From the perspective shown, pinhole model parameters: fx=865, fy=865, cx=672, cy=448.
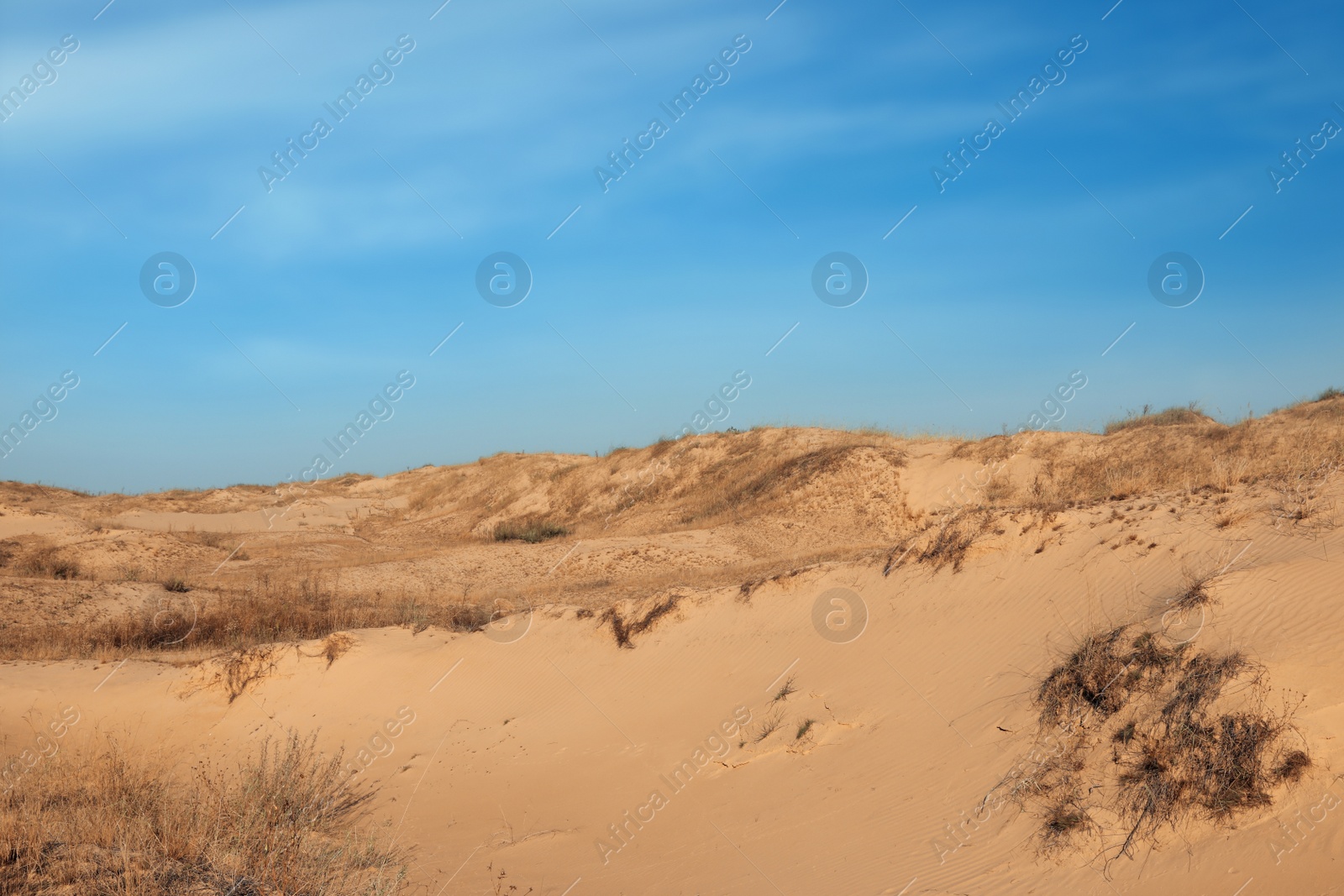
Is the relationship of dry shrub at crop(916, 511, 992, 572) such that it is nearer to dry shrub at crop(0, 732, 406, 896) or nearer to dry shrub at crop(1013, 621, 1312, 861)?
dry shrub at crop(1013, 621, 1312, 861)

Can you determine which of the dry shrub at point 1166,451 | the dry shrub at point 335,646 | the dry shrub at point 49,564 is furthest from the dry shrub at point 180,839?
the dry shrub at point 49,564

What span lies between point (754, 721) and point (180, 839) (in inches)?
203

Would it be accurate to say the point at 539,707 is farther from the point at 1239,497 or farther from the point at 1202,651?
the point at 1239,497

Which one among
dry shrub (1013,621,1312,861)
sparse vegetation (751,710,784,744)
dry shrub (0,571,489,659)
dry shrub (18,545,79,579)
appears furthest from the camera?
dry shrub (18,545,79,579)

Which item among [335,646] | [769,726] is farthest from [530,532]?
[769,726]

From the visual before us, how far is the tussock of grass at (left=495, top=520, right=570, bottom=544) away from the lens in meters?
25.5

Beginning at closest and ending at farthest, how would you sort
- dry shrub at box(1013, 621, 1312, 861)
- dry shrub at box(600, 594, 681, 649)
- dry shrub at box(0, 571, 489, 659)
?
1. dry shrub at box(1013, 621, 1312, 861)
2. dry shrub at box(600, 594, 681, 649)
3. dry shrub at box(0, 571, 489, 659)

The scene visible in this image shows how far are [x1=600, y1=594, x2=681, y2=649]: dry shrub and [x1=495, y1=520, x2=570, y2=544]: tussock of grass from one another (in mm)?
13136

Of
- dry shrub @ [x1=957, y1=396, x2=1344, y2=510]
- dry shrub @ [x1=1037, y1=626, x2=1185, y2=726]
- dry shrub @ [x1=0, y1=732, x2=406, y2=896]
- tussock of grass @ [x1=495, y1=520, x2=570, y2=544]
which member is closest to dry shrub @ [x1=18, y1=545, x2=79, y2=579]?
tussock of grass @ [x1=495, y1=520, x2=570, y2=544]

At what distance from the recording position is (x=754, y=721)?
8.86 m

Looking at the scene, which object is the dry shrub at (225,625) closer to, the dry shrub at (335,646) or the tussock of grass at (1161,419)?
the dry shrub at (335,646)

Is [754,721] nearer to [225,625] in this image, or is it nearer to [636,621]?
[636,621]

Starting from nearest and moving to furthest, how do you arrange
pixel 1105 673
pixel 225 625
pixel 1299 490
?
pixel 1105 673
pixel 1299 490
pixel 225 625

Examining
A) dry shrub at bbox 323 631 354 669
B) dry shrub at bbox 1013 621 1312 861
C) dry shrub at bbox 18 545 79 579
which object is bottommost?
dry shrub at bbox 1013 621 1312 861
